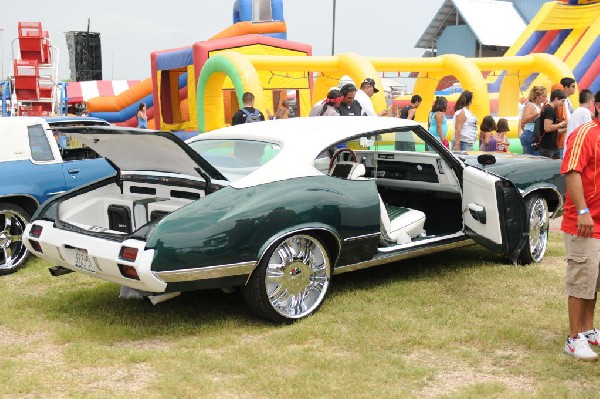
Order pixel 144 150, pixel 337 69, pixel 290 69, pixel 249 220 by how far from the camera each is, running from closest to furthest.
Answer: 1. pixel 249 220
2. pixel 144 150
3. pixel 290 69
4. pixel 337 69

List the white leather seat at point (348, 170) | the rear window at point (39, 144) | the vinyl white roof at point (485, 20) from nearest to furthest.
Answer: the white leather seat at point (348, 170) → the rear window at point (39, 144) → the vinyl white roof at point (485, 20)

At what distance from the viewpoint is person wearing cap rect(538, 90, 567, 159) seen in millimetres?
9312

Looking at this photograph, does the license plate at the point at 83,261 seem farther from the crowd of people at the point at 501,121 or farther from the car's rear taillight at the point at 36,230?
the crowd of people at the point at 501,121

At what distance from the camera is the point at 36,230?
5691 mm

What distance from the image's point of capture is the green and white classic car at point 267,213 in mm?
4902

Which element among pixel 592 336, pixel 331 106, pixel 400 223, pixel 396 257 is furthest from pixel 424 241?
pixel 331 106

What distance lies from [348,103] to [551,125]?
248cm

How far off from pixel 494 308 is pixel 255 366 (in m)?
2.04

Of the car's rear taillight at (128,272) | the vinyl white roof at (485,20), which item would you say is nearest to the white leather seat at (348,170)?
the car's rear taillight at (128,272)

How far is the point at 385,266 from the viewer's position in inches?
275

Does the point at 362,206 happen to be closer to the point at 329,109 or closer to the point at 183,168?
the point at 183,168

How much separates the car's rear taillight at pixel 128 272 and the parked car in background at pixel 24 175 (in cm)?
267

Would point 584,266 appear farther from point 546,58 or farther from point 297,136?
point 546,58

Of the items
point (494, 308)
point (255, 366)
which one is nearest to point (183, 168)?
point (255, 366)
